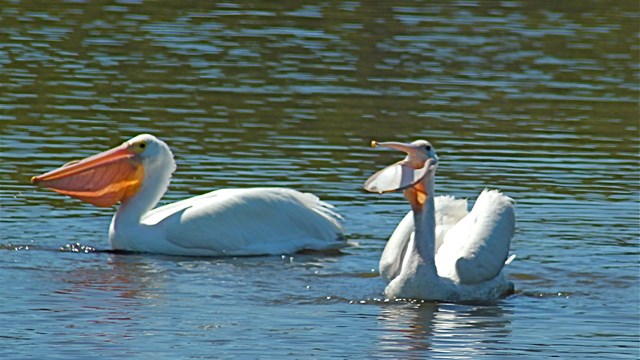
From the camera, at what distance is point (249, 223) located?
10.2 m

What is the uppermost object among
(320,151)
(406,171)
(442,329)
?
(406,171)

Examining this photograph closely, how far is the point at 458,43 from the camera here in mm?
19547

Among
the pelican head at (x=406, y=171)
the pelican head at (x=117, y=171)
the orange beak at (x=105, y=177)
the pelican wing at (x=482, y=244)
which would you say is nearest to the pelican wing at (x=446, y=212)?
the pelican wing at (x=482, y=244)

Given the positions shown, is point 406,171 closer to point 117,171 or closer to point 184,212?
point 184,212

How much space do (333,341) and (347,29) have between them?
42.7 ft

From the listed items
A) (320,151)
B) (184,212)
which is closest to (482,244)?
(184,212)

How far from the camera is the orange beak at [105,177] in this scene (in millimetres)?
10570

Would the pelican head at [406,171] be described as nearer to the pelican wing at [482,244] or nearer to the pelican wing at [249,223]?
the pelican wing at [482,244]

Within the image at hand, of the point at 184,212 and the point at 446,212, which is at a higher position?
the point at 446,212

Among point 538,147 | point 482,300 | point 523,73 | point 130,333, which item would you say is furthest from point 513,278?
point 523,73

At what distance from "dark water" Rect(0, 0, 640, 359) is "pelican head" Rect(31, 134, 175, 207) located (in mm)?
233

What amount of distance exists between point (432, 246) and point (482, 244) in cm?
25

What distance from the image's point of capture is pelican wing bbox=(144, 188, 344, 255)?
1004 centimetres

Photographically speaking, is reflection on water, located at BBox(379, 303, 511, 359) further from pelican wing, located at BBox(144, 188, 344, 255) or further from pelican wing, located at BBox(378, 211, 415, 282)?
pelican wing, located at BBox(144, 188, 344, 255)
